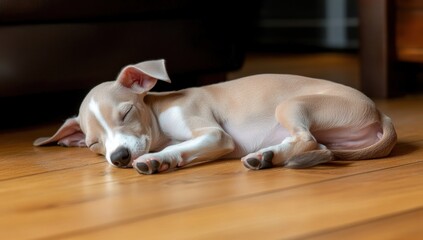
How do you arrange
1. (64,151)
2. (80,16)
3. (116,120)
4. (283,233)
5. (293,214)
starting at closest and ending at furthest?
(283,233)
(293,214)
(116,120)
(64,151)
(80,16)

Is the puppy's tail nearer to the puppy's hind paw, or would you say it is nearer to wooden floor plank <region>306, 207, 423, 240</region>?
the puppy's hind paw

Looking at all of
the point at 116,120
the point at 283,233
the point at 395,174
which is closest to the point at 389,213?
the point at 283,233

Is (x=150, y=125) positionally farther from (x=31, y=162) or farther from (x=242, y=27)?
(x=242, y=27)

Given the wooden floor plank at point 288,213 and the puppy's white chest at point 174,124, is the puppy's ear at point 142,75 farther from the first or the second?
the wooden floor plank at point 288,213

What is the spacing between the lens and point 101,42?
280 centimetres

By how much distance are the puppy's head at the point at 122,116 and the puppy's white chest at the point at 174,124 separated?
0.14 ft

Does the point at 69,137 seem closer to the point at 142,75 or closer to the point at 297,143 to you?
the point at 142,75

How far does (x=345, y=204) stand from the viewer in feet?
4.92

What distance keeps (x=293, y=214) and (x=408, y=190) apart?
290 mm

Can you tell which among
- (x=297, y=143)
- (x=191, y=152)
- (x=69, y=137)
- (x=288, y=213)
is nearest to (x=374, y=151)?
(x=297, y=143)

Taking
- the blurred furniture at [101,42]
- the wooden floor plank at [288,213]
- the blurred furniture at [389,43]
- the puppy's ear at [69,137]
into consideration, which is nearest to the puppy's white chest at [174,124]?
the puppy's ear at [69,137]

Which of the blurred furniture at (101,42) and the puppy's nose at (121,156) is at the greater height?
the blurred furniture at (101,42)

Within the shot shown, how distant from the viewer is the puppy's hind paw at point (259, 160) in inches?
73.3

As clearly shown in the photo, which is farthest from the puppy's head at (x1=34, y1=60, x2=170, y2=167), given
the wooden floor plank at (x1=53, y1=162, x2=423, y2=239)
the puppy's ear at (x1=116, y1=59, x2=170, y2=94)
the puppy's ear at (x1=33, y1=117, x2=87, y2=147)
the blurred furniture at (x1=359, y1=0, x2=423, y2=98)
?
the blurred furniture at (x1=359, y1=0, x2=423, y2=98)
